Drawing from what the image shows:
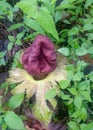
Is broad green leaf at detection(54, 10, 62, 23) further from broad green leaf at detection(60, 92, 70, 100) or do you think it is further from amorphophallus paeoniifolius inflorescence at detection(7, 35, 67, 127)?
broad green leaf at detection(60, 92, 70, 100)

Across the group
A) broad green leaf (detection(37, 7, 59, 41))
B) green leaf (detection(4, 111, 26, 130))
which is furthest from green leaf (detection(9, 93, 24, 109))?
broad green leaf (detection(37, 7, 59, 41))

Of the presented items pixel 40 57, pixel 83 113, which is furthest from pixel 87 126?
pixel 40 57

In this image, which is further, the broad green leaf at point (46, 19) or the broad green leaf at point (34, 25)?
the broad green leaf at point (34, 25)

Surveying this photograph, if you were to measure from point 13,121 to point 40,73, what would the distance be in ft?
1.28

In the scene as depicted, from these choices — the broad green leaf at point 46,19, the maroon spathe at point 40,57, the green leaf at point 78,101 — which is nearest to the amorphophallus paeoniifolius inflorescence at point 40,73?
the maroon spathe at point 40,57

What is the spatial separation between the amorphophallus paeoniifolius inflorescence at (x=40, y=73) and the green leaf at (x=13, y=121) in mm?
249

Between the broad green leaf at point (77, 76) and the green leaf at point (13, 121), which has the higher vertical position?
the broad green leaf at point (77, 76)

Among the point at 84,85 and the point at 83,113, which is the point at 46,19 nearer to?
the point at 84,85

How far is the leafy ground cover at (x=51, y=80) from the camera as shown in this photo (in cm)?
173

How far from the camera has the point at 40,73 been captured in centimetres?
195

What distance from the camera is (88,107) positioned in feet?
6.22

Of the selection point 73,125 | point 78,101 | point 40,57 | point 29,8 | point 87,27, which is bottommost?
point 73,125

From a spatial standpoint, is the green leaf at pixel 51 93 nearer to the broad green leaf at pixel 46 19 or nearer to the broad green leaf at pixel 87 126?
the broad green leaf at pixel 87 126

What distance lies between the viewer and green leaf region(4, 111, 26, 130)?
1.62 m
